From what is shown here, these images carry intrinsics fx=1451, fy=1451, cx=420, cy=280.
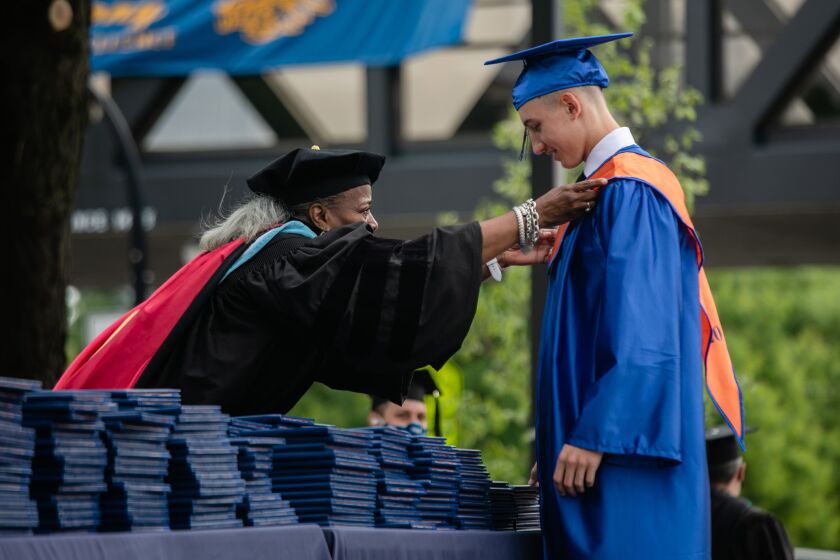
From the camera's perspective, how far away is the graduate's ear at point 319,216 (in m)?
4.31

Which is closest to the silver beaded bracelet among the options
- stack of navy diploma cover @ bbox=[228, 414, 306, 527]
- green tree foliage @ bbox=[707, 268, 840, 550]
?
stack of navy diploma cover @ bbox=[228, 414, 306, 527]

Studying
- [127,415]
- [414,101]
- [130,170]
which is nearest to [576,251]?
[127,415]

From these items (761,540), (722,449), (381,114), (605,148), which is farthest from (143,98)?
(605,148)

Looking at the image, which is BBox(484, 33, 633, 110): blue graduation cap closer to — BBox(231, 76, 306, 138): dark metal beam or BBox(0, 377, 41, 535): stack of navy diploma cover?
BBox(0, 377, 41, 535): stack of navy diploma cover

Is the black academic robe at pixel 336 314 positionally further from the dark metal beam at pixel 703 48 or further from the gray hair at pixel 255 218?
the dark metal beam at pixel 703 48

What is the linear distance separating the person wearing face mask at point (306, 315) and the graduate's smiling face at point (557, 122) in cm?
21

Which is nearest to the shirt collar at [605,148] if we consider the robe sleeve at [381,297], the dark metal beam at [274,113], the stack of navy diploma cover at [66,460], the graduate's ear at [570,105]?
the graduate's ear at [570,105]

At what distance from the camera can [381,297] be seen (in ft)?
12.7

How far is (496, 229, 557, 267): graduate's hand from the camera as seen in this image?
14.5ft

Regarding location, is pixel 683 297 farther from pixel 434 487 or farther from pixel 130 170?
pixel 130 170

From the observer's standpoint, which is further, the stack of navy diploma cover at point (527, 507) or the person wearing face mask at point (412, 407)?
the person wearing face mask at point (412, 407)

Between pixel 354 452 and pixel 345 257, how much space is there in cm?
53

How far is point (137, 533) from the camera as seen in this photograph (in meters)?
3.10

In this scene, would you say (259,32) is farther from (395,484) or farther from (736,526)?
(395,484)
